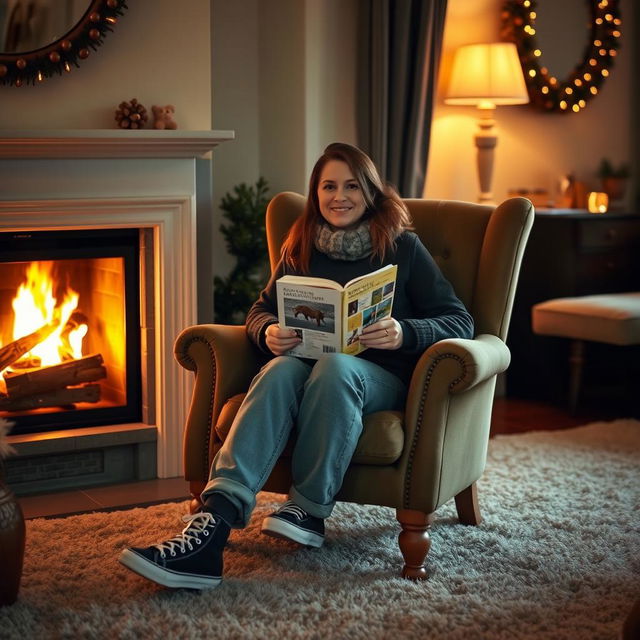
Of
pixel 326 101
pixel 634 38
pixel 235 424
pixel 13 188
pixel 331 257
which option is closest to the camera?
pixel 235 424

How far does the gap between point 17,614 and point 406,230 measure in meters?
1.42

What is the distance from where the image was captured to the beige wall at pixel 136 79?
320cm

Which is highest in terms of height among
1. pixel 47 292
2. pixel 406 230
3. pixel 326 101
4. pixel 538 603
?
pixel 326 101

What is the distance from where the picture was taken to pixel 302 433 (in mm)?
2527

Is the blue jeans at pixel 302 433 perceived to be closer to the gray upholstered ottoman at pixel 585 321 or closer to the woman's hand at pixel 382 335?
the woman's hand at pixel 382 335

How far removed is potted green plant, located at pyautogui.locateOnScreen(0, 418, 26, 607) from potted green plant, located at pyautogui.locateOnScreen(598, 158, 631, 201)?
3.54 metres

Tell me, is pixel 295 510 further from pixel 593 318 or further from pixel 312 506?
pixel 593 318

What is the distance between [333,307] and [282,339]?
0.70 feet

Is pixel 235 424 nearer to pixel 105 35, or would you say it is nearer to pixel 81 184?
pixel 81 184

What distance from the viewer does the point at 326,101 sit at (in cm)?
412

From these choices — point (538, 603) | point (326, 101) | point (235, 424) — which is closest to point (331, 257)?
point (235, 424)

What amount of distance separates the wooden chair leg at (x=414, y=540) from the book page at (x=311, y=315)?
0.45m

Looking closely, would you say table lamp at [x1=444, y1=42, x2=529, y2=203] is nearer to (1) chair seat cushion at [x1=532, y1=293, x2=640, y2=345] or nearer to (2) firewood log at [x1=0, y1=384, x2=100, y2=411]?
(1) chair seat cushion at [x1=532, y1=293, x2=640, y2=345]

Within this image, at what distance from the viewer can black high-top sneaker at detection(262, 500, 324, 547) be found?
2473 mm
